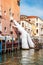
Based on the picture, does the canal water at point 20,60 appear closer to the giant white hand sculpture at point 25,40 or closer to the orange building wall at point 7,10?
the giant white hand sculpture at point 25,40

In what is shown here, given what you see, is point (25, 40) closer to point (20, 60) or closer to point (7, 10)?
point (7, 10)

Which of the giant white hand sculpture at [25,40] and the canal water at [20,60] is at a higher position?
the giant white hand sculpture at [25,40]

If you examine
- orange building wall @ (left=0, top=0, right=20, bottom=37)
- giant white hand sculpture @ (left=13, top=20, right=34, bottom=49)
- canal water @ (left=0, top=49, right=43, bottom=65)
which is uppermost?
orange building wall @ (left=0, top=0, right=20, bottom=37)

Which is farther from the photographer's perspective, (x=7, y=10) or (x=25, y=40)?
(x=7, y=10)

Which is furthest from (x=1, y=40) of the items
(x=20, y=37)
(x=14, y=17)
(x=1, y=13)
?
(x=14, y=17)

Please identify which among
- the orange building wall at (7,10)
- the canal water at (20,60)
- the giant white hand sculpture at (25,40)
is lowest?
the canal water at (20,60)

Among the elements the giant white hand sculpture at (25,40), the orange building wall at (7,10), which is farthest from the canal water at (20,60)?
the orange building wall at (7,10)

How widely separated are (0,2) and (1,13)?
219 centimetres

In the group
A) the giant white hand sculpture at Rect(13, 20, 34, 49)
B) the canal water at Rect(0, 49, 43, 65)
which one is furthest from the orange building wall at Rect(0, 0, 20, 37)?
the canal water at Rect(0, 49, 43, 65)

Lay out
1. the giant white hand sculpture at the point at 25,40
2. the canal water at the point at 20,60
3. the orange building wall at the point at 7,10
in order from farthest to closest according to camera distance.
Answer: the orange building wall at the point at 7,10 < the giant white hand sculpture at the point at 25,40 < the canal water at the point at 20,60

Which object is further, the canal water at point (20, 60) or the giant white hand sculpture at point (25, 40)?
the giant white hand sculpture at point (25, 40)

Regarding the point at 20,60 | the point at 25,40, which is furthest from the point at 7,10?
the point at 20,60

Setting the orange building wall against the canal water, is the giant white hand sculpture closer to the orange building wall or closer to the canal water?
the orange building wall

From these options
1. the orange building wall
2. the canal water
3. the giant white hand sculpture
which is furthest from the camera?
the orange building wall
